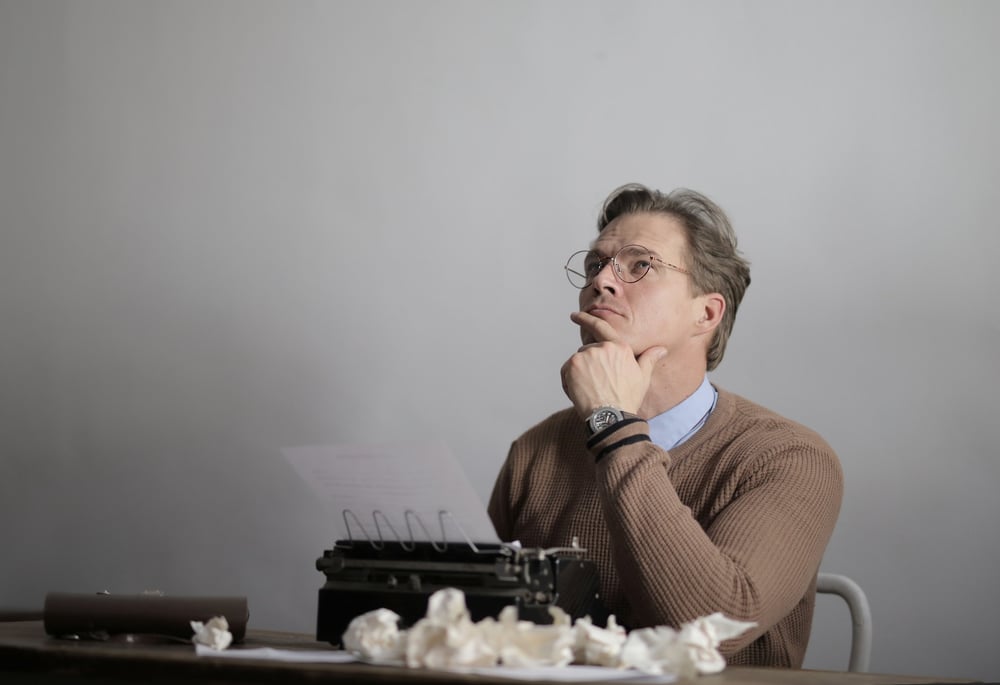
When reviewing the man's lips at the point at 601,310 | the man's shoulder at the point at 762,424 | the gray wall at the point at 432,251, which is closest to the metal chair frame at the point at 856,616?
the man's shoulder at the point at 762,424

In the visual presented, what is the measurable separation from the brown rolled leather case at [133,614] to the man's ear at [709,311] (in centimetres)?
93

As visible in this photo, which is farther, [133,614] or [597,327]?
[597,327]

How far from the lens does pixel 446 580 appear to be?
1.18 meters

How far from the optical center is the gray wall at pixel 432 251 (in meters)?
2.08

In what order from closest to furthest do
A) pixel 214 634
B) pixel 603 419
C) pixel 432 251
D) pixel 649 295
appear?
pixel 214 634 < pixel 603 419 < pixel 649 295 < pixel 432 251

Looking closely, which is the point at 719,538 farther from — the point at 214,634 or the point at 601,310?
the point at 214,634

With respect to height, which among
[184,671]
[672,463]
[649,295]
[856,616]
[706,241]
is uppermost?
[706,241]

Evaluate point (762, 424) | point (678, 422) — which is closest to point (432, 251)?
point (678, 422)

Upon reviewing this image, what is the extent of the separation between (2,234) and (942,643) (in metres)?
2.55

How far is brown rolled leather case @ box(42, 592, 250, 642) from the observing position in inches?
47.7

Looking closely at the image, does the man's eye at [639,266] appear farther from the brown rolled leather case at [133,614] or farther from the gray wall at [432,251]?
the brown rolled leather case at [133,614]

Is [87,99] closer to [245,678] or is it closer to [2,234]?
[2,234]

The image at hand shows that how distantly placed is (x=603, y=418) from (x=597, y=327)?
256 millimetres

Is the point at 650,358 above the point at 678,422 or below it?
above
